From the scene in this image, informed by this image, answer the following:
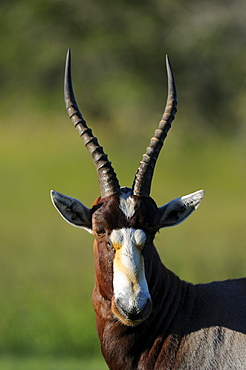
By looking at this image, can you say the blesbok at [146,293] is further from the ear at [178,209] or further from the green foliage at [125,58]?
the green foliage at [125,58]

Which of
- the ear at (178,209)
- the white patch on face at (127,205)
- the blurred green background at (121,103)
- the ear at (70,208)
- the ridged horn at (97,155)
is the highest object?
the blurred green background at (121,103)

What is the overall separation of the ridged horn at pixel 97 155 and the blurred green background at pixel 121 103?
75.8 feet

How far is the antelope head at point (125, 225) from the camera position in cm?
623

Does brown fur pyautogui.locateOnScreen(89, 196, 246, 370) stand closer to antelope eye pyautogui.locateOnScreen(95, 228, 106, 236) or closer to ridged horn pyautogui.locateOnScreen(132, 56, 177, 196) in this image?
antelope eye pyautogui.locateOnScreen(95, 228, 106, 236)

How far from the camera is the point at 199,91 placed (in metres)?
48.8

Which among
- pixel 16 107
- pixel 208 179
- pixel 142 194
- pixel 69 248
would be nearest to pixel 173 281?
pixel 142 194

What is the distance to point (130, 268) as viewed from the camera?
632 cm

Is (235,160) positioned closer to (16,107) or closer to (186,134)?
(186,134)

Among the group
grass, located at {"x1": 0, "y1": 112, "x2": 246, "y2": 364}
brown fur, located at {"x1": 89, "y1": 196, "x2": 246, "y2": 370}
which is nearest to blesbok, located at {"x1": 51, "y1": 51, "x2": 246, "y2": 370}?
brown fur, located at {"x1": 89, "y1": 196, "x2": 246, "y2": 370}

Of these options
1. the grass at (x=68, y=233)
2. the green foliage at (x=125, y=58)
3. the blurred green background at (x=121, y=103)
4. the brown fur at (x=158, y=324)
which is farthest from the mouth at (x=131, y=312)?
the green foliage at (x=125, y=58)

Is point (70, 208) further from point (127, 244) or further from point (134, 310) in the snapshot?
point (134, 310)

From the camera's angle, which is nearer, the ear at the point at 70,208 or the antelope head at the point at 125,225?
the antelope head at the point at 125,225

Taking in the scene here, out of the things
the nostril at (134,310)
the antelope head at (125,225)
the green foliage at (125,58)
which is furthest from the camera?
the green foliage at (125,58)

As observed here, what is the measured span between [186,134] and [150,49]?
7437mm
